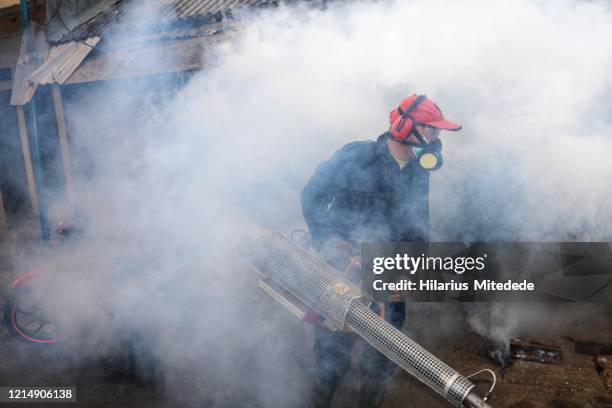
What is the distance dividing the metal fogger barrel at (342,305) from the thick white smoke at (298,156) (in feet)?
2.83

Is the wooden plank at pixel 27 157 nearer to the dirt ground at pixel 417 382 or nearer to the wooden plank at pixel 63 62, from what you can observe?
the wooden plank at pixel 63 62

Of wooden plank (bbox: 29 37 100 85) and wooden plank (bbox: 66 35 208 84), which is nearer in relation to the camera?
wooden plank (bbox: 66 35 208 84)

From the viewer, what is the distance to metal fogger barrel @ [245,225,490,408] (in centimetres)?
259

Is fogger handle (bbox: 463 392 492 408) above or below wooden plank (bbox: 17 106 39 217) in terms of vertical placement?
above

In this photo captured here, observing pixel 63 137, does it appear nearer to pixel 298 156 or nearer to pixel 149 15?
pixel 149 15

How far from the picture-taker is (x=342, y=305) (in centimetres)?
295

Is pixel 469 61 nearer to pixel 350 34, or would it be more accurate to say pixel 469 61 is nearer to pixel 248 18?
pixel 350 34

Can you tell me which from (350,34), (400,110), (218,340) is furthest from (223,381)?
(350,34)

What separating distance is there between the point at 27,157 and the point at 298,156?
23.2ft

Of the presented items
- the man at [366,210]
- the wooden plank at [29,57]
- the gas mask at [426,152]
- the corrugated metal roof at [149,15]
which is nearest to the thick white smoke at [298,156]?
the man at [366,210]

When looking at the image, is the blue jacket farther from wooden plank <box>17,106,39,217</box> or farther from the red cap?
wooden plank <box>17,106,39,217</box>

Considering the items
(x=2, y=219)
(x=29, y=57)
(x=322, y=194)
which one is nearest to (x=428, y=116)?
(x=322, y=194)

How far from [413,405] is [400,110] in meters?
2.53

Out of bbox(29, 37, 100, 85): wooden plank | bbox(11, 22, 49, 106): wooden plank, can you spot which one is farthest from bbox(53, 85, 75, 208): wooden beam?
bbox(29, 37, 100, 85): wooden plank
